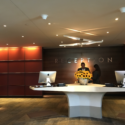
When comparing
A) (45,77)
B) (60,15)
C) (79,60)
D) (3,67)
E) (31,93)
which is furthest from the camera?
(79,60)

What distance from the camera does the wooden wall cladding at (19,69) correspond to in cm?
983

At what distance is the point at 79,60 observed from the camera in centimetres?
1054

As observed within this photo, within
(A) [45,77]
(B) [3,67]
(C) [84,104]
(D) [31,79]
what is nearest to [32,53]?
(D) [31,79]

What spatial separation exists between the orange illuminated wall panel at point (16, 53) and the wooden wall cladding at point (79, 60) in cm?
155

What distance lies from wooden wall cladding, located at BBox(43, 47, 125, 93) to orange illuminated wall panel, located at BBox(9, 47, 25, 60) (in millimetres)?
1554

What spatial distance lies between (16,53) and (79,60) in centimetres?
399

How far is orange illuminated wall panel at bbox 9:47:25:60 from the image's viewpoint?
992 cm

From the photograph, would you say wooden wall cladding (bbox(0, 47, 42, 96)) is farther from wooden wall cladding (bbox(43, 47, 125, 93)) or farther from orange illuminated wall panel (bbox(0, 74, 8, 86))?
wooden wall cladding (bbox(43, 47, 125, 93))

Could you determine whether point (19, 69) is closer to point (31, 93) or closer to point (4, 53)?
point (4, 53)

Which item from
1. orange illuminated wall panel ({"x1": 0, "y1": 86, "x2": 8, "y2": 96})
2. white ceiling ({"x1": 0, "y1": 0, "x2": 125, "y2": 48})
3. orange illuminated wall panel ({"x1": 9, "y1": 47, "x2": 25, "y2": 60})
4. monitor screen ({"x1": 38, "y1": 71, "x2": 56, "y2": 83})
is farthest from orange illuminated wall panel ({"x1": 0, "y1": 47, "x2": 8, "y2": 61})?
monitor screen ({"x1": 38, "y1": 71, "x2": 56, "y2": 83})

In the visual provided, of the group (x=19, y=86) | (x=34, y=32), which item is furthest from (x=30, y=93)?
(x=34, y=32)

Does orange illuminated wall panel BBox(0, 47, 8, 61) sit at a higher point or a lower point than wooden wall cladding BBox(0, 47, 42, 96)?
higher

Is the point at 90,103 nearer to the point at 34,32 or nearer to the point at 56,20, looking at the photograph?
the point at 56,20

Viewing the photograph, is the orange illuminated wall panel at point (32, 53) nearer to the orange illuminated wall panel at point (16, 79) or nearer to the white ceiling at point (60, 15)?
the orange illuminated wall panel at point (16, 79)
